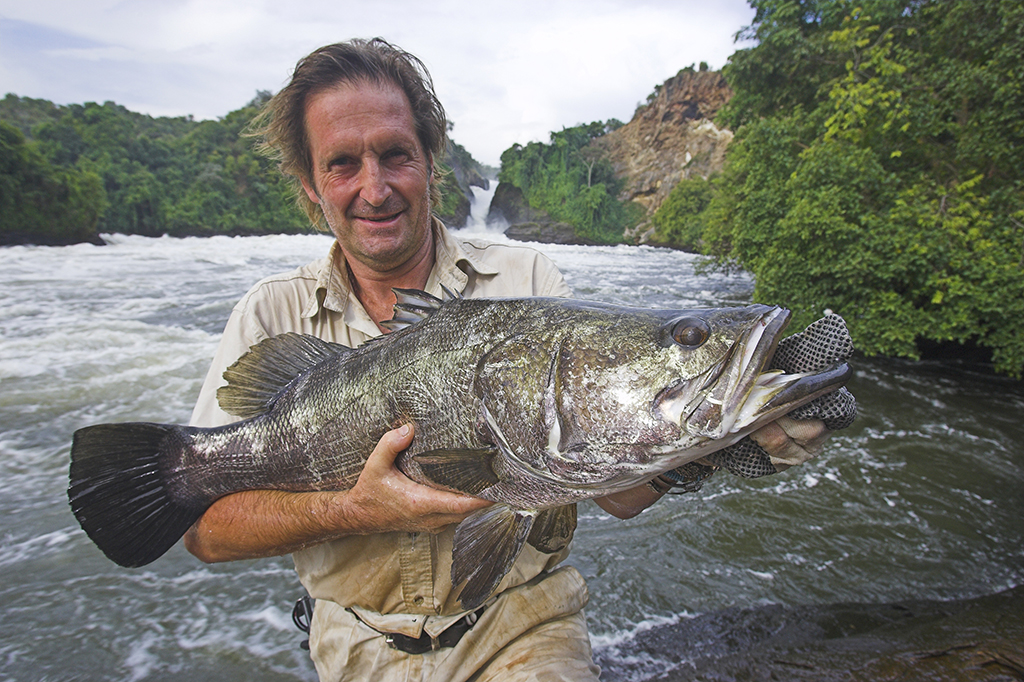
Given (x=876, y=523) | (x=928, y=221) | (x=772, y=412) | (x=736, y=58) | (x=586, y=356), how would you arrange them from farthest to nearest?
1. (x=736, y=58)
2. (x=928, y=221)
3. (x=876, y=523)
4. (x=586, y=356)
5. (x=772, y=412)

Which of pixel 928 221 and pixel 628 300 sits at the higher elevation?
pixel 928 221

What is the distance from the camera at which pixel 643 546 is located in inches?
166

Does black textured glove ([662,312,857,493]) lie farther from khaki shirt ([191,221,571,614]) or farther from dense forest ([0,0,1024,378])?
dense forest ([0,0,1024,378])

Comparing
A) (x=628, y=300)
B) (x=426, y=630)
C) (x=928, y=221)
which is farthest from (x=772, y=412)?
(x=628, y=300)

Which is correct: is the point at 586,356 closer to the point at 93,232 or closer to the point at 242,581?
the point at 242,581

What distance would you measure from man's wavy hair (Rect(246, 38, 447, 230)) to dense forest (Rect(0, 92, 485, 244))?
77.5 ft

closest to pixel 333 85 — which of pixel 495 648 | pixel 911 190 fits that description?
pixel 495 648

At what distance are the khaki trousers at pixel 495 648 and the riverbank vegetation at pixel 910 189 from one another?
25.4ft

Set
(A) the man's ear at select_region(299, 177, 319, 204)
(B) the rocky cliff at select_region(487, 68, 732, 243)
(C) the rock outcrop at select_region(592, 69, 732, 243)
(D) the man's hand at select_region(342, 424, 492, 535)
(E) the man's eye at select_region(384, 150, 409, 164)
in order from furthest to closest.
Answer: (C) the rock outcrop at select_region(592, 69, 732, 243)
(B) the rocky cliff at select_region(487, 68, 732, 243)
(A) the man's ear at select_region(299, 177, 319, 204)
(E) the man's eye at select_region(384, 150, 409, 164)
(D) the man's hand at select_region(342, 424, 492, 535)

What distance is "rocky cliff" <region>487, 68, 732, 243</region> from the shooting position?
55.1m

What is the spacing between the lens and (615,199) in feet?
200

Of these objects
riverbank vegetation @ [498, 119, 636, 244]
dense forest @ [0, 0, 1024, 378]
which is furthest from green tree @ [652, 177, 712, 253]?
dense forest @ [0, 0, 1024, 378]

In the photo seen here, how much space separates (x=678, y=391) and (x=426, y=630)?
141 centimetres

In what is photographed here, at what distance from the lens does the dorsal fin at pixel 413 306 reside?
1766 millimetres
